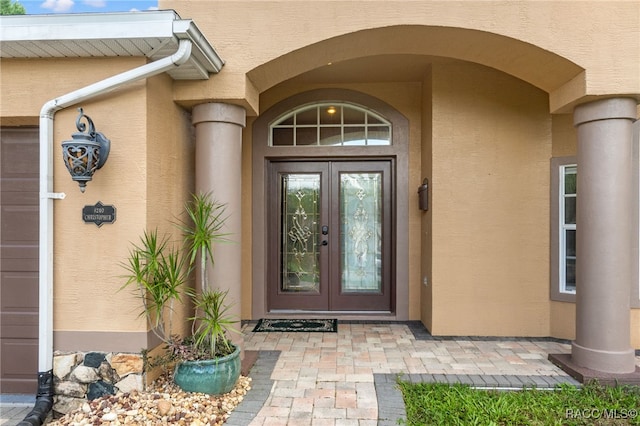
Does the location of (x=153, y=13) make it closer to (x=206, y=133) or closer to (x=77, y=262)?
(x=206, y=133)

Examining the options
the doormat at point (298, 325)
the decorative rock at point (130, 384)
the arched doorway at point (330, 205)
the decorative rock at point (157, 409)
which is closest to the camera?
the decorative rock at point (157, 409)

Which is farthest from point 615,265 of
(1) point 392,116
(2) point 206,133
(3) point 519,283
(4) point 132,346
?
(4) point 132,346

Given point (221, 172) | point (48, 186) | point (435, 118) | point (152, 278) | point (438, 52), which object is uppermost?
point (438, 52)

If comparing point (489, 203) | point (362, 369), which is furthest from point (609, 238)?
point (362, 369)

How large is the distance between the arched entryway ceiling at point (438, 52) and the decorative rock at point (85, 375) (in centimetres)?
262

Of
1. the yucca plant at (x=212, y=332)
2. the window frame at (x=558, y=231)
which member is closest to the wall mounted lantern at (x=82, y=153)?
the yucca plant at (x=212, y=332)

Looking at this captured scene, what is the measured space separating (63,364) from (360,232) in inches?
138

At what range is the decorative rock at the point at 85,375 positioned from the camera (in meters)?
2.81

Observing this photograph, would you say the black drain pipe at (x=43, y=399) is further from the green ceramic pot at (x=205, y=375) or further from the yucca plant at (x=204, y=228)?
the yucca plant at (x=204, y=228)

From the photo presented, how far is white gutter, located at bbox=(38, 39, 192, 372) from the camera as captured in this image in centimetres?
274

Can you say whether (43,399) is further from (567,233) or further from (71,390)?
(567,233)

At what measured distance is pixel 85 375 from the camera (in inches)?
111

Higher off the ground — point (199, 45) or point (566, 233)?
point (199, 45)

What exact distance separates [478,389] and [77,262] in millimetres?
3215
